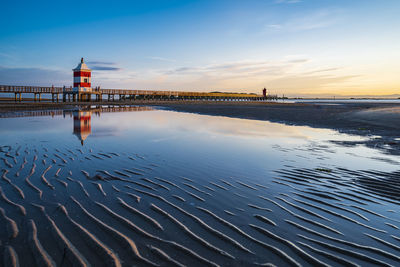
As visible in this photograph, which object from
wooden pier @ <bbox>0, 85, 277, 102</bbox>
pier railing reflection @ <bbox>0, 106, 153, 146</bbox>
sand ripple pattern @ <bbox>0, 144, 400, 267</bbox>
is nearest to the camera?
sand ripple pattern @ <bbox>0, 144, 400, 267</bbox>

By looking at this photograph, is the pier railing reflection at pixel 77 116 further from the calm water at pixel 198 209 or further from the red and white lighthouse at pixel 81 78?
the red and white lighthouse at pixel 81 78

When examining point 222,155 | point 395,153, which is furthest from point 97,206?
point 395,153

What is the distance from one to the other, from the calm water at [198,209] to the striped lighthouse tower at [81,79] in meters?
49.2

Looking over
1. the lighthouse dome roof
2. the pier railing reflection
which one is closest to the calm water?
the pier railing reflection

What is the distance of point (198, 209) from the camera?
4195mm

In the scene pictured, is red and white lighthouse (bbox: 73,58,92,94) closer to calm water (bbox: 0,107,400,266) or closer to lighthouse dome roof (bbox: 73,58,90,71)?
lighthouse dome roof (bbox: 73,58,90,71)

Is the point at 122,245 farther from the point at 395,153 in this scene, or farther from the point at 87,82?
the point at 87,82

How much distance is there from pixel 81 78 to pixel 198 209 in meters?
55.6

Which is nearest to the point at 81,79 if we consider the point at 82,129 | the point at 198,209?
the point at 82,129

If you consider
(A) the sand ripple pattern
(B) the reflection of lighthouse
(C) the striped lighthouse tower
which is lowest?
(A) the sand ripple pattern

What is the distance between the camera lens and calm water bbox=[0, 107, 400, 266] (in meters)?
2.97

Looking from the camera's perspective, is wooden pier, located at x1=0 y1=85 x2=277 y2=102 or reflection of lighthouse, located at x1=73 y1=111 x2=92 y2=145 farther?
wooden pier, located at x1=0 y1=85 x2=277 y2=102

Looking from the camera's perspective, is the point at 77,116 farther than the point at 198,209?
Yes

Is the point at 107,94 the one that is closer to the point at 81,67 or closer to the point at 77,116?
the point at 81,67
